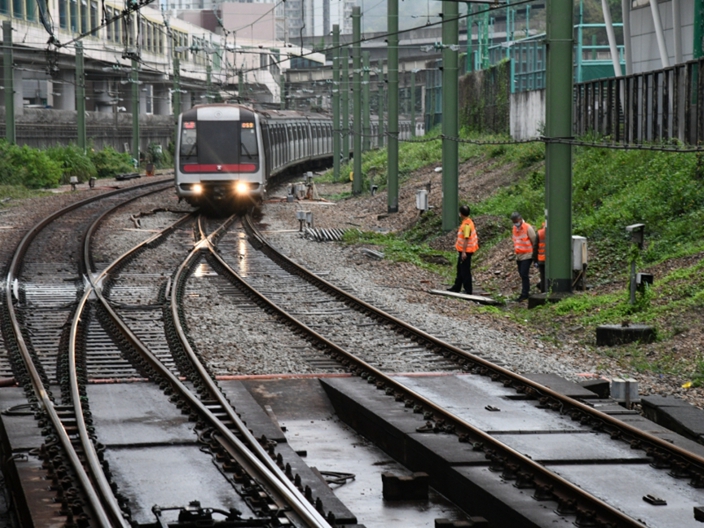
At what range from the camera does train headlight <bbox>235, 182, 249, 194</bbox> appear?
3313cm

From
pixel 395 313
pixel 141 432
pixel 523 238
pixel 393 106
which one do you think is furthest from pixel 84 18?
pixel 141 432

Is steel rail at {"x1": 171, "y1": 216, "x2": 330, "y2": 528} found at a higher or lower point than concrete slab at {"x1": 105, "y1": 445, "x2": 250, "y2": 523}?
higher

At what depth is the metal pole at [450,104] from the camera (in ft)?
80.5

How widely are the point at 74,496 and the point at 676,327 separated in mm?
8941

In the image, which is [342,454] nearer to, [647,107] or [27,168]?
[647,107]

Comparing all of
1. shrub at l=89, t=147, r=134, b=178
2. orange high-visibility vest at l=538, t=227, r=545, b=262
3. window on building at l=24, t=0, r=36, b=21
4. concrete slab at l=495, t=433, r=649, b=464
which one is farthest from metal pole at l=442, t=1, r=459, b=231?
window on building at l=24, t=0, r=36, b=21

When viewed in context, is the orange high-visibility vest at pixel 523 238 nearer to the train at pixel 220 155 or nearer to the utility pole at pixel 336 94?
the train at pixel 220 155

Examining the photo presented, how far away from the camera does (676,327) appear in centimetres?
1436

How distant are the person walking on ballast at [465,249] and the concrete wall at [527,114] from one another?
18.2 metres

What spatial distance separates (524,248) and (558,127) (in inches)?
83.1

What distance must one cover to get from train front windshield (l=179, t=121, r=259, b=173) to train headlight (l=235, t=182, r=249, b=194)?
413 millimetres

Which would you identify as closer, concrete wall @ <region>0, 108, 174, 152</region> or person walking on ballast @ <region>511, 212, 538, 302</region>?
person walking on ballast @ <region>511, 212, 538, 302</region>

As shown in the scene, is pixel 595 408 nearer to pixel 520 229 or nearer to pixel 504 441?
pixel 504 441

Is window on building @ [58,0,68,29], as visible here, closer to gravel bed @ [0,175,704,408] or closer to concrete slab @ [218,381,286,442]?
gravel bed @ [0,175,704,408]
